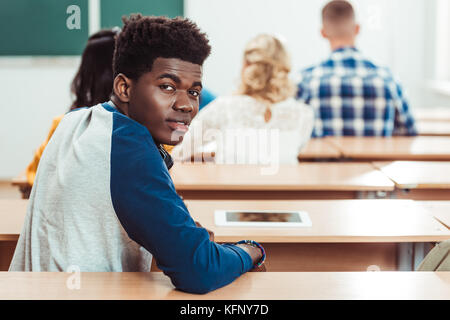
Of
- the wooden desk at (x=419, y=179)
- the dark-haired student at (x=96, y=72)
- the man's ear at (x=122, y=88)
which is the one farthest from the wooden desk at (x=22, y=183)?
the wooden desk at (x=419, y=179)

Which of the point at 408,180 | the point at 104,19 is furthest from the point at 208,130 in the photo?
the point at 104,19

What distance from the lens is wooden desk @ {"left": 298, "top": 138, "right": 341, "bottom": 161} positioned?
118 inches

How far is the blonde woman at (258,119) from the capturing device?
2.82 meters

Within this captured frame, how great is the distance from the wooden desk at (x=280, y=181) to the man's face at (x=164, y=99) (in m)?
1.09

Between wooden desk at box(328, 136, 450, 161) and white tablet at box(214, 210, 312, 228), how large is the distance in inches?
50.3

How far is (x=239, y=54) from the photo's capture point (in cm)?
599

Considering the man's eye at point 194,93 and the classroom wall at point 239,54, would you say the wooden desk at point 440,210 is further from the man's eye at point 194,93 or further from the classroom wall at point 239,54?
the classroom wall at point 239,54

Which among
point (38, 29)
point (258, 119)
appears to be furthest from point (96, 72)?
point (38, 29)

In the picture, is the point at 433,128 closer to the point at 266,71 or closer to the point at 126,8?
the point at 266,71

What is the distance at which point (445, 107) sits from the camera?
5.80 metres

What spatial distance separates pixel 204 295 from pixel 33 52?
505 centimetres

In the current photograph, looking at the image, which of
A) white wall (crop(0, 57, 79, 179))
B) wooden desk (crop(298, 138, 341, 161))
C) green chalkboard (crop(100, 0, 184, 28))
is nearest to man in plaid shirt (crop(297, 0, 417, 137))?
wooden desk (crop(298, 138, 341, 161))

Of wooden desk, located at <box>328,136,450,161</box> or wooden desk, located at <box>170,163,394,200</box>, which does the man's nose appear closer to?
wooden desk, located at <box>170,163,394,200</box>

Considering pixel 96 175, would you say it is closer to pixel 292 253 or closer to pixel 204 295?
pixel 204 295
